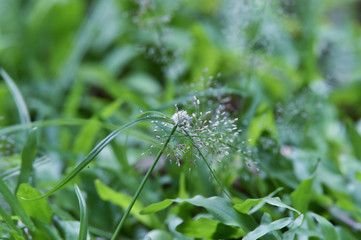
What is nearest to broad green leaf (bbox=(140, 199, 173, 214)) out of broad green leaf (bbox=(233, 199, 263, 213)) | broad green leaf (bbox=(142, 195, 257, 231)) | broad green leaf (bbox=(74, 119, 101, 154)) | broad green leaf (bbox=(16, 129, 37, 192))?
broad green leaf (bbox=(142, 195, 257, 231))

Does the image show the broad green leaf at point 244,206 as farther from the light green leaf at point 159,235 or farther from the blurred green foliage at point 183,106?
the light green leaf at point 159,235

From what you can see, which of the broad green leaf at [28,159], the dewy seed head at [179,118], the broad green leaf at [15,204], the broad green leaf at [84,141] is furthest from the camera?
the broad green leaf at [84,141]

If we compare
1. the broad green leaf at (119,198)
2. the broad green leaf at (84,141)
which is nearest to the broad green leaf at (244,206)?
the broad green leaf at (119,198)

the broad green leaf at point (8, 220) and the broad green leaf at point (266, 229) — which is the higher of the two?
the broad green leaf at point (8, 220)

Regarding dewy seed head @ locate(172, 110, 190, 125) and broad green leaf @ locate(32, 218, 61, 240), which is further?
broad green leaf @ locate(32, 218, 61, 240)

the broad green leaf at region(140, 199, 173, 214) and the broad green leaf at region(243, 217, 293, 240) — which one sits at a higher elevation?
the broad green leaf at region(140, 199, 173, 214)

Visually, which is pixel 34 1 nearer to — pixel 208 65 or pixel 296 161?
pixel 208 65

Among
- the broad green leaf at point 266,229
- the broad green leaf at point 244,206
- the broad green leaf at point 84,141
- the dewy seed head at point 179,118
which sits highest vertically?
the broad green leaf at point 84,141

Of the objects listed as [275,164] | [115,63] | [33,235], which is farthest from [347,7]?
[33,235]

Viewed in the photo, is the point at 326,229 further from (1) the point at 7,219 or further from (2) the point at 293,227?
(1) the point at 7,219

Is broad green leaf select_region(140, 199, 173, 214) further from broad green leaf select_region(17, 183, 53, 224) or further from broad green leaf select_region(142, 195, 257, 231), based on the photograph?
broad green leaf select_region(17, 183, 53, 224)
